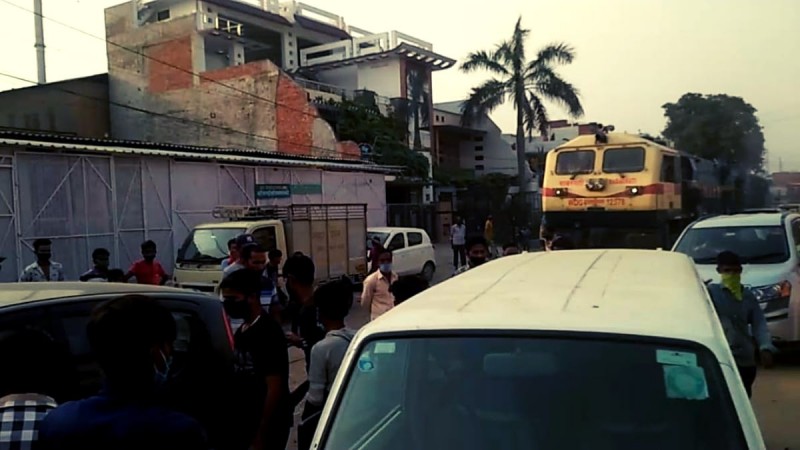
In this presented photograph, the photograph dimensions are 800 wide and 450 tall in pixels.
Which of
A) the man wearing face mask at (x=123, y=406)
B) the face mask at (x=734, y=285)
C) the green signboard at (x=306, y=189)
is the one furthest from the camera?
the green signboard at (x=306, y=189)

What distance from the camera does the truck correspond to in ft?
41.3

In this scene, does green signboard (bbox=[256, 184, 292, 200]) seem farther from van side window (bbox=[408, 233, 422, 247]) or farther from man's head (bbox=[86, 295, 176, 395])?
man's head (bbox=[86, 295, 176, 395])

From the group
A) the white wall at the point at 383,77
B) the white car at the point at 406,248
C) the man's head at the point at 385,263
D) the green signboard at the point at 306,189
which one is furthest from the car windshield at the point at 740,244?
the white wall at the point at 383,77

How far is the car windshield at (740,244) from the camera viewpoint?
8.48 metres

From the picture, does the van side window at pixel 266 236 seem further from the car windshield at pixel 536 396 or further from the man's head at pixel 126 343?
the man's head at pixel 126 343

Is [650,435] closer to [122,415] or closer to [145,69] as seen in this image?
[122,415]

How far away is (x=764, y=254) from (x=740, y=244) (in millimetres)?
368

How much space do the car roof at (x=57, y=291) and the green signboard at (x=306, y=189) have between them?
60.2 ft

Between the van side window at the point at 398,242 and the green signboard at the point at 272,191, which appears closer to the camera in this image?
the van side window at the point at 398,242

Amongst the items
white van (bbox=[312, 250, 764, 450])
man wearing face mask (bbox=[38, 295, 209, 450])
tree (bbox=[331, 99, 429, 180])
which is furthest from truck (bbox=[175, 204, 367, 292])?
tree (bbox=[331, 99, 429, 180])

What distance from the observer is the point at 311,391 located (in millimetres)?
3375

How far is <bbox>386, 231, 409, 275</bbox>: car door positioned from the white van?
14.2 meters

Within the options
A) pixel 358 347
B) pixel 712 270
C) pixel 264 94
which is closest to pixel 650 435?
pixel 358 347

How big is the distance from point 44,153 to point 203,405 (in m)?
12.8
